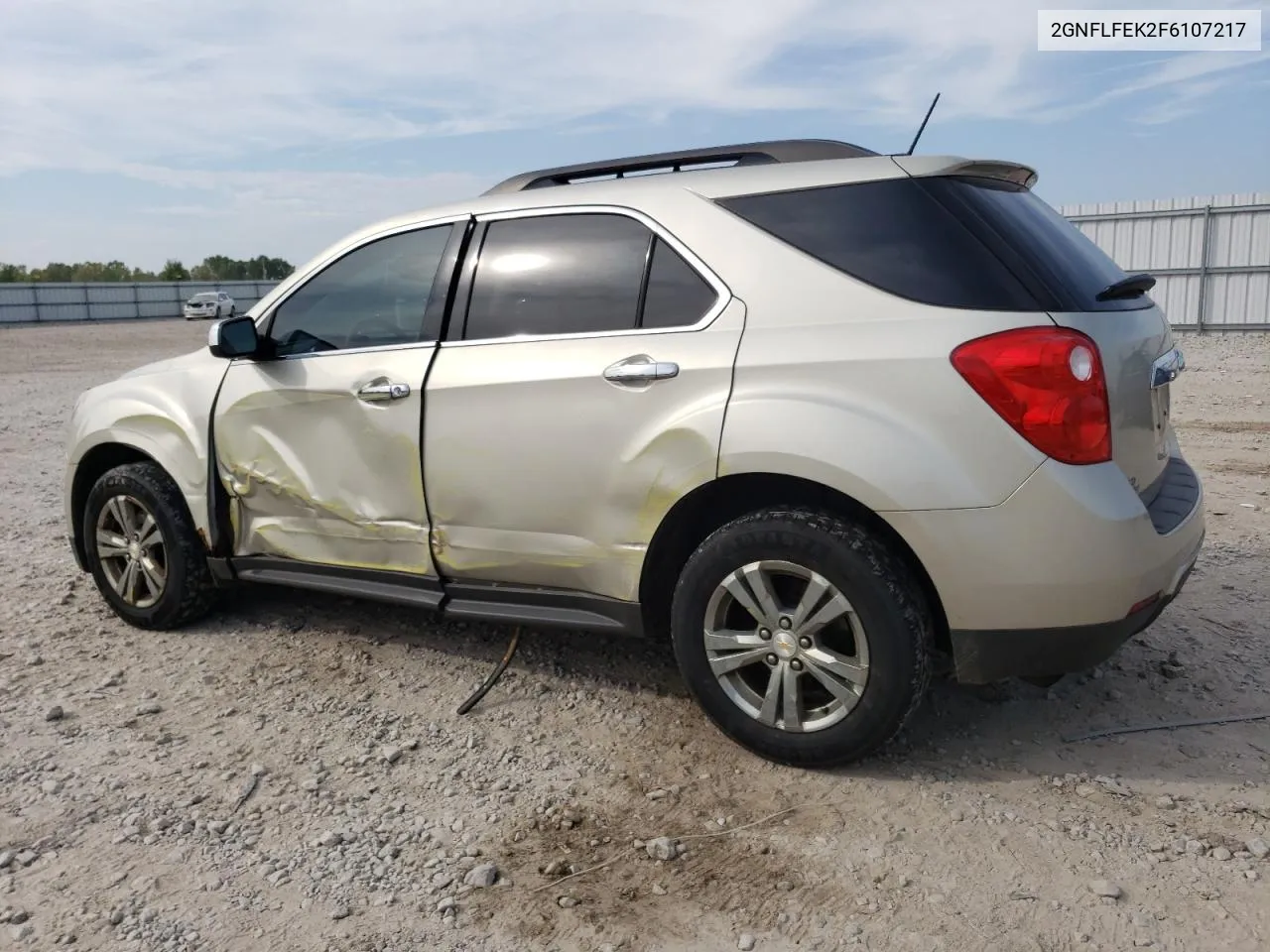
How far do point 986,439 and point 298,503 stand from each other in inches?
106

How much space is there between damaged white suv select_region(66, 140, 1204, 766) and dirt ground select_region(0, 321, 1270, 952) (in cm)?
34

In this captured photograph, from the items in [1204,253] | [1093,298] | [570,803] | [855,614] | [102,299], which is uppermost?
[1204,253]

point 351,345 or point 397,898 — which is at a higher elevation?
point 351,345

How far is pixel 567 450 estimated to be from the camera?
3465 millimetres

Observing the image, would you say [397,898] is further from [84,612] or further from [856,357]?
[84,612]

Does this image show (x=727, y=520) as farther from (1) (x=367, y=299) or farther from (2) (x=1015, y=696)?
(1) (x=367, y=299)

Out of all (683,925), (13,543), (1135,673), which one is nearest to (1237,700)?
(1135,673)

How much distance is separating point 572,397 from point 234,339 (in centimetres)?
156

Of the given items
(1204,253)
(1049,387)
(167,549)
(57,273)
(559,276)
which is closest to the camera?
(1049,387)

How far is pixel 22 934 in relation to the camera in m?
2.54

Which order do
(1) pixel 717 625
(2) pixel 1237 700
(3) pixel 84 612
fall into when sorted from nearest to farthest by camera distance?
(1) pixel 717 625
(2) pixel 1237 700
(3) pixel 84 612

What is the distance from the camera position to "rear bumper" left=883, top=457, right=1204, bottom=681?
9.28 ft

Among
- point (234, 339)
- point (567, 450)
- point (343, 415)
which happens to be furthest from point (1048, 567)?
point (234, 339)

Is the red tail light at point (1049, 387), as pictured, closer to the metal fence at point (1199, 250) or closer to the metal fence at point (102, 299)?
the metal fence at point (1199, 250)
